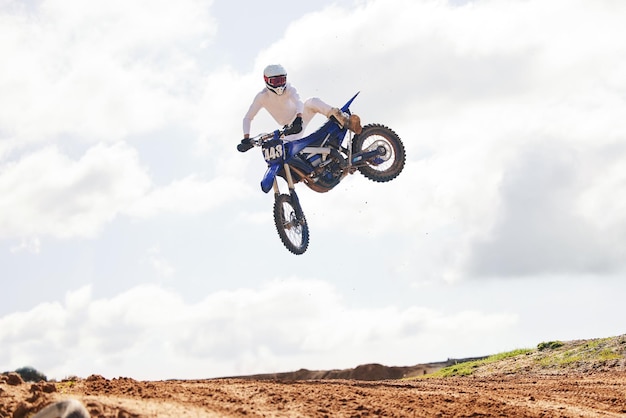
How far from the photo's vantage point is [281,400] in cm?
1034

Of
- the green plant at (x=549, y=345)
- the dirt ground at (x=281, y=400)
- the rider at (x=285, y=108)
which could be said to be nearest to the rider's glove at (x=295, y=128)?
the rider at (x=285, y=108)

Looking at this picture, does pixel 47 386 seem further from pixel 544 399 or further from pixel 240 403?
pixel 544 399

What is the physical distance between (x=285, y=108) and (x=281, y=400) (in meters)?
7.91

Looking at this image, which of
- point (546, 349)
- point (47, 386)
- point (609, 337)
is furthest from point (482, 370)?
point (47, 386)

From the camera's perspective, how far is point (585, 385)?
52.4 ft

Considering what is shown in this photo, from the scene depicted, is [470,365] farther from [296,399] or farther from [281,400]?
[281,400]

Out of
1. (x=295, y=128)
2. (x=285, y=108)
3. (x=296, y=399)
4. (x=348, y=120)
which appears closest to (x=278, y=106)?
(x=285, y=108)

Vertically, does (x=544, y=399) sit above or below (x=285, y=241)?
below

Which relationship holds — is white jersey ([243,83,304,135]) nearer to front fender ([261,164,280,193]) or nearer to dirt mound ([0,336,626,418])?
front fender ([261,164,280,193])

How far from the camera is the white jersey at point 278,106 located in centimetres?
1678

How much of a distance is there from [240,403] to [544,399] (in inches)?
213

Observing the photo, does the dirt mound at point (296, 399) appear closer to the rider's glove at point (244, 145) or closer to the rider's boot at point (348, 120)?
the rider's glove at point (244, 145)

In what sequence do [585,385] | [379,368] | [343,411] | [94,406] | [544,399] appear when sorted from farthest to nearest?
[379,368] < [585,385] < [544,399] < [343,411] < [94,406]

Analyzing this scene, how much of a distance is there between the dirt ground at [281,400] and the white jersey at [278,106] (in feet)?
20.3
